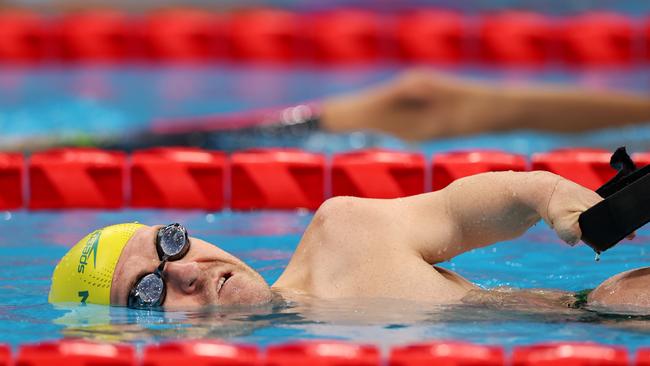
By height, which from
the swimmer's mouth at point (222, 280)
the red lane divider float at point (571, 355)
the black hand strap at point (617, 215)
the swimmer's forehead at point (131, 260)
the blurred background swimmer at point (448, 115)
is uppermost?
the blurred background swimmer at point (448, 115)

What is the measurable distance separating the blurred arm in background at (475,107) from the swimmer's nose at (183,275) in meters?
3.54

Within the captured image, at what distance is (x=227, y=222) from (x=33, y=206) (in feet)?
3.00

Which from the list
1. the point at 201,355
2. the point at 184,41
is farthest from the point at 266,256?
the point at 184,41

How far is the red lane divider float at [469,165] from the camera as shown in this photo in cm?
504

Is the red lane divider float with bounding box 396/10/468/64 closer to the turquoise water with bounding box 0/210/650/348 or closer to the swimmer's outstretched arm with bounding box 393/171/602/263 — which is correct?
the turquoise water with bounding box 0/210/650/348

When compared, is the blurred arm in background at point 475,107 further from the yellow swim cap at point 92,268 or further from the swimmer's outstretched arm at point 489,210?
the yellow swim cap at point 92,268

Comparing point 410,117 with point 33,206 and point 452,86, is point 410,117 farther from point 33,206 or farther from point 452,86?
point 33,206

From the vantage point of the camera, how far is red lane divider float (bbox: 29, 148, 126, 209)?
5.39 meters

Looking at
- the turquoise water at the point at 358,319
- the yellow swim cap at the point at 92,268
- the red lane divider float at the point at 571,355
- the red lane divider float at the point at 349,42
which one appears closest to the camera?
the red lane divider float at the point at 571,355

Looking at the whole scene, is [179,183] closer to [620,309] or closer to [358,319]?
[358,319]

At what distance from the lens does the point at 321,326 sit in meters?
3.11

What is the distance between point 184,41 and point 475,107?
13.1 ft

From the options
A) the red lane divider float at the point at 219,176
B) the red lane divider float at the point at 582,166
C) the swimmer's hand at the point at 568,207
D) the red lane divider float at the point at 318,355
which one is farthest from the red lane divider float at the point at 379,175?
the red lane divider float at the point at 318,355

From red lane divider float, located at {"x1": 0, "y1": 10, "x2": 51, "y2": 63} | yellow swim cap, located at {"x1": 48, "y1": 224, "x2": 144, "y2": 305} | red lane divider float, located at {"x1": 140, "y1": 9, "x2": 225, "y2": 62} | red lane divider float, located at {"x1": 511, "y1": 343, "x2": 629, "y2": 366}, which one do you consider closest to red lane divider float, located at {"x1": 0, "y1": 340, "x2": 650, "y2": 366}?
red lane divider float, located at {"x1": 511, "y1": 343, "x2": 629, "y2": 366}
